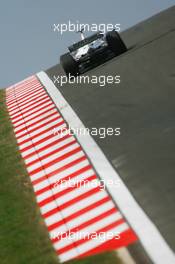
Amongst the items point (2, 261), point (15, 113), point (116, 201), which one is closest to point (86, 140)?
point (116, 201)

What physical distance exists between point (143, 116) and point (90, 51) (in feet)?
24.0

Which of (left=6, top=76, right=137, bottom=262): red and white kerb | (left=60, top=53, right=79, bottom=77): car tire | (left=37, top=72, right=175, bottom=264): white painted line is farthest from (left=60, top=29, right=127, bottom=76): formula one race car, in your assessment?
(left=37, top=72, right=175, bottom=264): white painted line

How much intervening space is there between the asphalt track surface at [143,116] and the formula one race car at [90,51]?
18.5 inches

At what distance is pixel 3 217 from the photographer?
10711 millimetres

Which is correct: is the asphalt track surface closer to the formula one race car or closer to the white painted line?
the white painted line

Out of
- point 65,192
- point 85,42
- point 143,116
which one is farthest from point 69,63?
point 65,192

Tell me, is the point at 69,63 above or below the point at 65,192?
above

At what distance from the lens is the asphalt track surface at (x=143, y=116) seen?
29.9 ft

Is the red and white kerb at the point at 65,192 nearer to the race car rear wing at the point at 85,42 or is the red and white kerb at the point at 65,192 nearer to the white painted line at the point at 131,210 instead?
the white painted line at the point at 131,210

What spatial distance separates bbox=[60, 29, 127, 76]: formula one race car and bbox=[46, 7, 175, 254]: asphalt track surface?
0.47m

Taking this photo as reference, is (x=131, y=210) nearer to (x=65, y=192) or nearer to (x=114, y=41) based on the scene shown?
(x=65, y=192)

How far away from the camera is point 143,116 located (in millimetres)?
12570

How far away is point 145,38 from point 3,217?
14231 mm

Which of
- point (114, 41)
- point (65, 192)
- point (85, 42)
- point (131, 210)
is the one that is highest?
point (85, 42)
